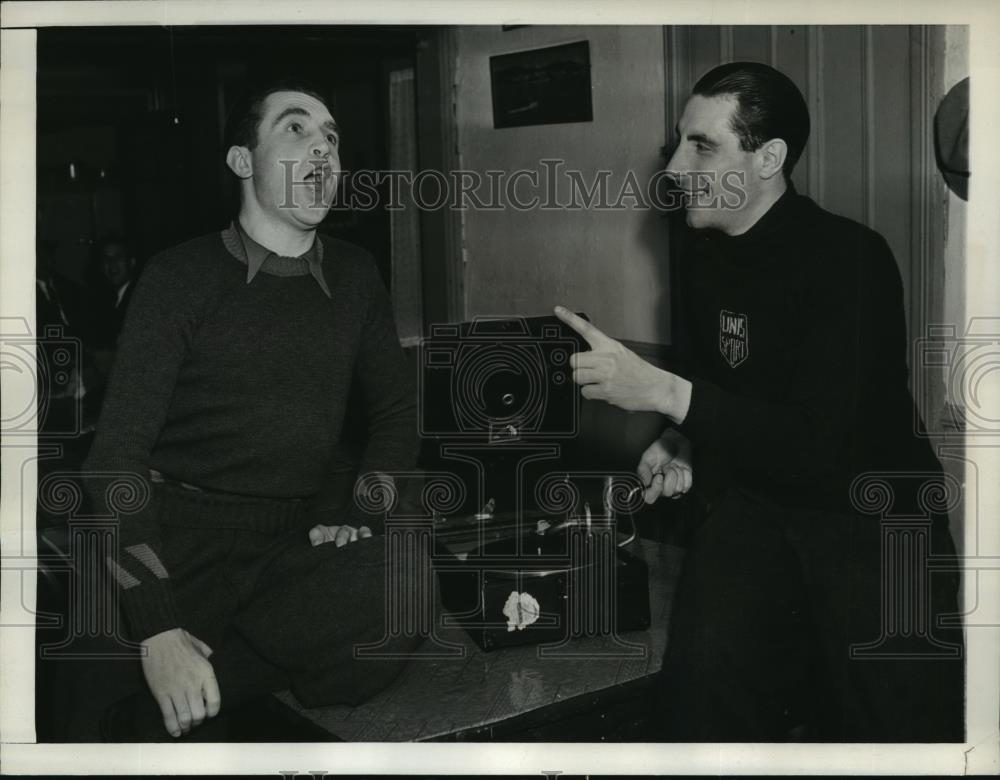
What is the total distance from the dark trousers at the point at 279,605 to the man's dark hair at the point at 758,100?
0.88 meters

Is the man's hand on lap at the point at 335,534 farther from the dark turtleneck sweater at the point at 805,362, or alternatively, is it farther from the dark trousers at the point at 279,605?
the dark turtleneck sweater at the point at 805,362

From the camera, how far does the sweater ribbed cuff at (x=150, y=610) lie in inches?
→ 53.9

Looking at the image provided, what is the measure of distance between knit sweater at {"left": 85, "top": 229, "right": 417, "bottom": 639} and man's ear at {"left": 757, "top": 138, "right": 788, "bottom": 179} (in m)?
0.70

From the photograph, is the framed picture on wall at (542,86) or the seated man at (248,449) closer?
the seated man at (248,449)

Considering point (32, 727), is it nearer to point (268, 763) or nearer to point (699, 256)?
point (268, 763)

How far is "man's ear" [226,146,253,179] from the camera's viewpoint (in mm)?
1428

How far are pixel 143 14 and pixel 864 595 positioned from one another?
4.82ft

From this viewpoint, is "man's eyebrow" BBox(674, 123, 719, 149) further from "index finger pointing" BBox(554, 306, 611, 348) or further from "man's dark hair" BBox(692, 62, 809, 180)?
"index finger pointing" BBox(554, 306, 611, 348)

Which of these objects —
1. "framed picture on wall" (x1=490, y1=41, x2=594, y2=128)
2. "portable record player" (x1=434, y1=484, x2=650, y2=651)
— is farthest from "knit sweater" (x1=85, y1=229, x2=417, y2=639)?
"framed picture on wall" (x1=490, y1=41, x2=594, y2=128)

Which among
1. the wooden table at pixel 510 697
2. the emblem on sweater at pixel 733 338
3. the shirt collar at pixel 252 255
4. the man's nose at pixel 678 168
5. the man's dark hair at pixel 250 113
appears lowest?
the wooden table at pixel 510 697

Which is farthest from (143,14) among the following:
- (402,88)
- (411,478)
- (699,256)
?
(699,256)

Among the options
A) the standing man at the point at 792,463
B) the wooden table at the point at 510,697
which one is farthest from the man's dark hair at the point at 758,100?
the wooden table at the point at 510,697

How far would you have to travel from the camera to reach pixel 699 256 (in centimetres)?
152

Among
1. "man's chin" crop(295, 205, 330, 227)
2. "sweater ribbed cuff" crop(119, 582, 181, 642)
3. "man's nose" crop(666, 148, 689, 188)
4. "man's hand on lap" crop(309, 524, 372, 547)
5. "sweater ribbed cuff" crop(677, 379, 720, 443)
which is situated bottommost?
"sweater ribbed cuff" crop(119, 582, 181, 642)
